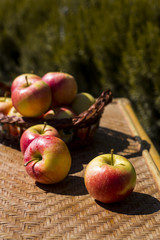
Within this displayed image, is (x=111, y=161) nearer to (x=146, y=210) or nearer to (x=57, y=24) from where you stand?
(x=146, y=210)

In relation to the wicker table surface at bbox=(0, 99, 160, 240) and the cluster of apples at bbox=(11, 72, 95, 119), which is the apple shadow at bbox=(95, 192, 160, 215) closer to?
the wicker table surface at bbox=(0, 99, 160, 240)

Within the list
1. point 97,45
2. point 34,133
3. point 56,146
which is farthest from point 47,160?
point 97,45

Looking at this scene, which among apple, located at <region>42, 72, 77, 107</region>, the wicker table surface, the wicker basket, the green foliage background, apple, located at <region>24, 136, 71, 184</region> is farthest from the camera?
the green foliage background

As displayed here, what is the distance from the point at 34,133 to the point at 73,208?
387mm

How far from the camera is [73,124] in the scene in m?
1.41

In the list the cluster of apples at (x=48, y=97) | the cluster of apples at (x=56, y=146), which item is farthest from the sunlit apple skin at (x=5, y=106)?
the cluster of apples at (x=48, y=97)

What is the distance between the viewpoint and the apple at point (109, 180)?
1046 millimetres

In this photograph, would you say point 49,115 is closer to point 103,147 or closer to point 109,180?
point 103,147

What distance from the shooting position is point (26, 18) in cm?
437

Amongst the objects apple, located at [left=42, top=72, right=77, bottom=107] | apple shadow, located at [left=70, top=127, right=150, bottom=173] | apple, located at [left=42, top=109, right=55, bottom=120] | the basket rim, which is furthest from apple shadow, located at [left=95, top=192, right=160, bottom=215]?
apple, located at [left=42, top=72, right=77, bottom=107]

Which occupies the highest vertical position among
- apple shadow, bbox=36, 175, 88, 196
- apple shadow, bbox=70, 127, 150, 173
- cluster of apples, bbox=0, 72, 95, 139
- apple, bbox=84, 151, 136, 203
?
cluster of apples, bbox=0, 72, 95, 139

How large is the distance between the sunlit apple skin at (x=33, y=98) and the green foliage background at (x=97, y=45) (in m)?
0.90

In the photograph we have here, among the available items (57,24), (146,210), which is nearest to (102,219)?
(146,210)

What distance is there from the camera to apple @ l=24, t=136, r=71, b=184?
1.16 m
